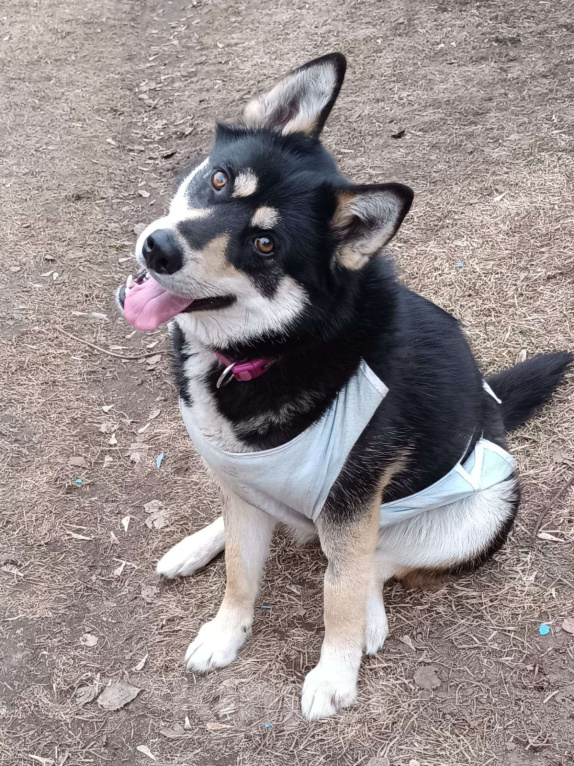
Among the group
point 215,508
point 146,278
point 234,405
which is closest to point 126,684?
point 215,508

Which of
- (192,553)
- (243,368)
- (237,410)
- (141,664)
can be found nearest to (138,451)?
(192,553)

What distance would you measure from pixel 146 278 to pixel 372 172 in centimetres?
398

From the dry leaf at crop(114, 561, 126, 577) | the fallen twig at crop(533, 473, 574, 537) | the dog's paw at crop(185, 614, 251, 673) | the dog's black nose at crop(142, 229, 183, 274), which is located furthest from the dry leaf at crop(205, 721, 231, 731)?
the dog's black nose at crop(142, 229, 183, 274)

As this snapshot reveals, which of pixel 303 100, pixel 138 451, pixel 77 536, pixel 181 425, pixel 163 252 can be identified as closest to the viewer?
pixel 163 252

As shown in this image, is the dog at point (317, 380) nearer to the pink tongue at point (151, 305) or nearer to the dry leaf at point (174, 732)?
the pink tongue at point (151, 305)

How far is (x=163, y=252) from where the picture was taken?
2250 millimetres

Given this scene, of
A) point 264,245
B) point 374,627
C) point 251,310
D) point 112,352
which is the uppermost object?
point 264,245

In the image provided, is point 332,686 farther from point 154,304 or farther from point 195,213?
point 195,213

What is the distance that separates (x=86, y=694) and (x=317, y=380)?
1755 millimetres

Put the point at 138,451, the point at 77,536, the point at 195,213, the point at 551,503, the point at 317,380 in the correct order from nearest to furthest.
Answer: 1. the point at 195,213
2. the point at 317,380
3. the point at 551,503
4. the point at 77,536
5. the point at 138,451

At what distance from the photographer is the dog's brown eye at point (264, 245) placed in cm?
→ 234

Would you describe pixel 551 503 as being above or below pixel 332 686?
below

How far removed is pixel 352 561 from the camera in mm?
2635

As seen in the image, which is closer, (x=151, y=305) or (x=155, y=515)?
(x=151, y=305)
